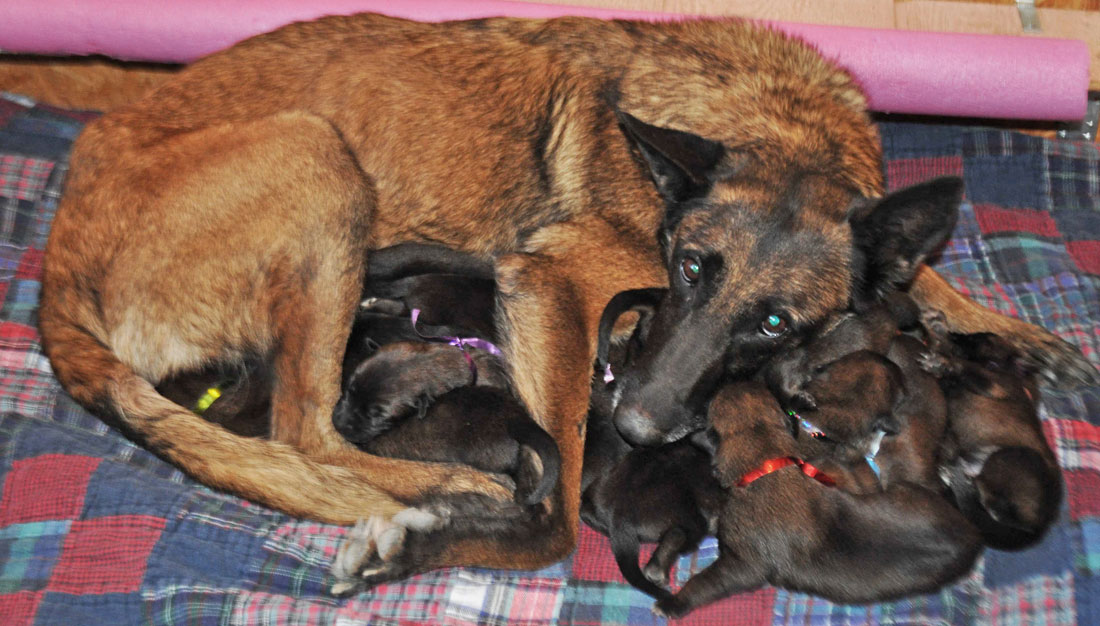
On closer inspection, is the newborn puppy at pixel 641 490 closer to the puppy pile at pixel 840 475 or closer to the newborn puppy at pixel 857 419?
the puppy pile at pixel 840 475

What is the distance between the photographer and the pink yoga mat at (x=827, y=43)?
3.64 metres

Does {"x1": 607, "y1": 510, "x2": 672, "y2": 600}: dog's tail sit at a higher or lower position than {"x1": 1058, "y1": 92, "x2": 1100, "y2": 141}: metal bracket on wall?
lower

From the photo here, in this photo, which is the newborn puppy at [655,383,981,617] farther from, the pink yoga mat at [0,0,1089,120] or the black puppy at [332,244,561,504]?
the pink yoga mat at [0,0,1089,120]

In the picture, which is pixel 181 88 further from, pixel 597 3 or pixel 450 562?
pixel 597 3

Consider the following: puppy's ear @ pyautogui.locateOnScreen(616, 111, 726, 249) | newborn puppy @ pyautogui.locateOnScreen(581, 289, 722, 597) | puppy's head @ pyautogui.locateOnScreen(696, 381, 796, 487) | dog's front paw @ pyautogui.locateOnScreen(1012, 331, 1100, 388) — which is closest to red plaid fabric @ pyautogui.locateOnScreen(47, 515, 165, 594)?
newborn puppy @ pyautogui.locateOnScreen(581, 289, 722, 597)

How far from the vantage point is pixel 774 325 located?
8.66 feet

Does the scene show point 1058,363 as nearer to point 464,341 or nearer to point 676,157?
point 676,157

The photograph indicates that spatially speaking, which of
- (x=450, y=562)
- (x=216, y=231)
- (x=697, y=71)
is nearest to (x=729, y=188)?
(x=697, y=71)

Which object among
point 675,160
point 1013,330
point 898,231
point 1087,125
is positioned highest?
point 675,160

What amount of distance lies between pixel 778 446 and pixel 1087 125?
2.75 metres

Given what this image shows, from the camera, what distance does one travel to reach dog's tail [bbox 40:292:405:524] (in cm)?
270

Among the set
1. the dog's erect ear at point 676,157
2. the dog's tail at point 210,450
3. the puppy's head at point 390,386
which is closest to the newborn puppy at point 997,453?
the dog's erect ear at point 676,157

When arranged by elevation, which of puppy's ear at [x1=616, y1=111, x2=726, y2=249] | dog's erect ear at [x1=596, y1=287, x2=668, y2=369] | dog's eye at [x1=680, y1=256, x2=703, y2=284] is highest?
puppy's ear at [x1=616, y1=111, x2=726, y2=249]

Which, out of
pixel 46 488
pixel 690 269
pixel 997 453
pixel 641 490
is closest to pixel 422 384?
pixel 641 490
